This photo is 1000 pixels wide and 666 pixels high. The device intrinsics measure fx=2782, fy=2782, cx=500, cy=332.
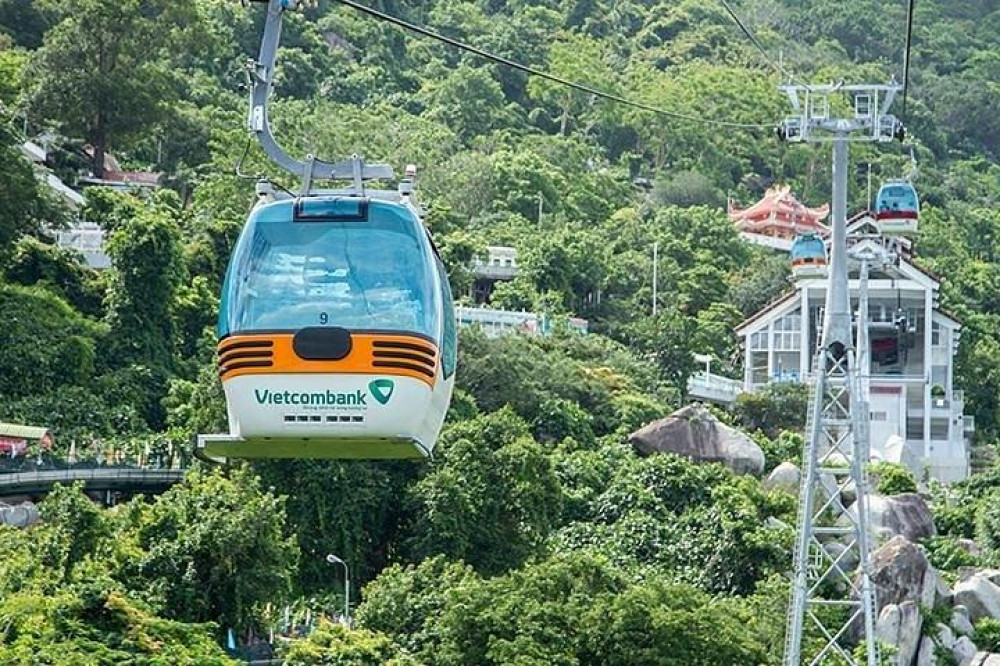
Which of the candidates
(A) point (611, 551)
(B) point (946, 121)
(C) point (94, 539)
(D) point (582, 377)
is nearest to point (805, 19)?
(B) point (946, 121)

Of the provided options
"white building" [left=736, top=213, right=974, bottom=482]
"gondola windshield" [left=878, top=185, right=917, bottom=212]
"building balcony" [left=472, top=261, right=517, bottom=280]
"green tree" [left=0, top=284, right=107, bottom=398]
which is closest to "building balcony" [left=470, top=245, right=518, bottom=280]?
"building balcony" [left=472, top=261, right=517, bottom=280]

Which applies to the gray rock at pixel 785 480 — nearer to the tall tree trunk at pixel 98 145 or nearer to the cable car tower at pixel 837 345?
the cable car tower at pixel 837 345

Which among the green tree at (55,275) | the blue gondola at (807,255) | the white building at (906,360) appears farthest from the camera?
the white building at (906,360)

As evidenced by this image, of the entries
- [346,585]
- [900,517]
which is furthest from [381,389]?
[900,517]

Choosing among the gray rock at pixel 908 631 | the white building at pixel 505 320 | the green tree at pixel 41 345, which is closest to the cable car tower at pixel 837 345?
the gray rock at pixel 908 631

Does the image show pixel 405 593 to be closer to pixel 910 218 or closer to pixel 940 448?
pixel 910 218

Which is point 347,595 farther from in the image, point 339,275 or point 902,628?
point 339,275
